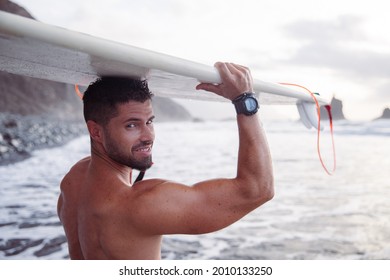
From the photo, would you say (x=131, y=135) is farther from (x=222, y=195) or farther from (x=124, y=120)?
(x=222, y=195)

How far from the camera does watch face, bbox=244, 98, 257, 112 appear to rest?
2.75 ft

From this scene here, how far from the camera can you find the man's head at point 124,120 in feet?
2.97

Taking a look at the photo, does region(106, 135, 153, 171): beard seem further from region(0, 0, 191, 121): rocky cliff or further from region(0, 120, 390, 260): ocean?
region(0, 0, 191, 121): rocky cliff

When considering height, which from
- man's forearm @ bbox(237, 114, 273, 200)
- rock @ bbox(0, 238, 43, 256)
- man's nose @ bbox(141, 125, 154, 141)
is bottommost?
rock @ bbox(0, 238, 43, 256)

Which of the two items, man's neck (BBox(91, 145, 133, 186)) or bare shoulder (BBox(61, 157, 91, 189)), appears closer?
man's neck (BBox(91, 145, 133, 186))

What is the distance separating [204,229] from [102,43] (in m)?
0.37

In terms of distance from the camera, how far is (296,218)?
335 centimetres

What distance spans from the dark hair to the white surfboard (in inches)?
0.9

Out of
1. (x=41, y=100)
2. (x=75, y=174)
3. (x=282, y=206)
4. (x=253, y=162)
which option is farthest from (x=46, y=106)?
(x=253, y=162)

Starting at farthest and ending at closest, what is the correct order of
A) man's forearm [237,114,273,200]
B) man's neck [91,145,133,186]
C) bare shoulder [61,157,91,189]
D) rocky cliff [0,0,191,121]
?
rocky cliff [0,0,191,121]
bare shoulder [61,157,91,189]
man's neck [91,145,133,186]
man's forearm [237,114,273,200]

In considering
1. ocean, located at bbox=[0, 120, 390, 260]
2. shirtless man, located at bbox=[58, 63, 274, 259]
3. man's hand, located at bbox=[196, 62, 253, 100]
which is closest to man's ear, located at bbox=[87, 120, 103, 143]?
shirtless man, located at bbox=[58, 63, 274, 259]
